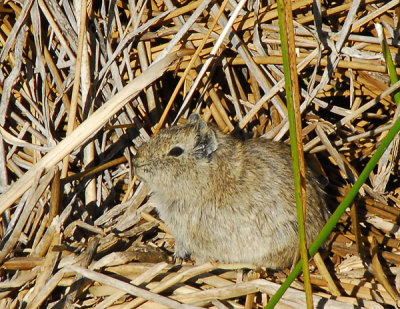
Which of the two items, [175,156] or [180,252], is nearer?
[175,156]

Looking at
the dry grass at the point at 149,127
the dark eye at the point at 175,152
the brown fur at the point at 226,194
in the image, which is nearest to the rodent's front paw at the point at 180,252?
the brown fur at the point at 226,194

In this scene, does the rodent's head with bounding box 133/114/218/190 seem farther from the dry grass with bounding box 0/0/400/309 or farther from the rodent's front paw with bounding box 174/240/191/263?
the rodent's front paw with bounding box 174/240/191/263

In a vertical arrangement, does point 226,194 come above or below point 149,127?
below

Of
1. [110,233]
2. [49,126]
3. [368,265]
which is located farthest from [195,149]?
[368,265]

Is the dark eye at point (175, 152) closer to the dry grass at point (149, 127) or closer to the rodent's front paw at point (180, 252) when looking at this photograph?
the dry grass at point (149, 127)

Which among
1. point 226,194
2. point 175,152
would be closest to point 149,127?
point 175,152

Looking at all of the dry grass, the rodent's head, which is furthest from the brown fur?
the dry grass

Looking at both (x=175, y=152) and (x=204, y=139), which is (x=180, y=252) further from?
(x=204, y=139)

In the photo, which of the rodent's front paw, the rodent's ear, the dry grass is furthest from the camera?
the rodent's front paw
